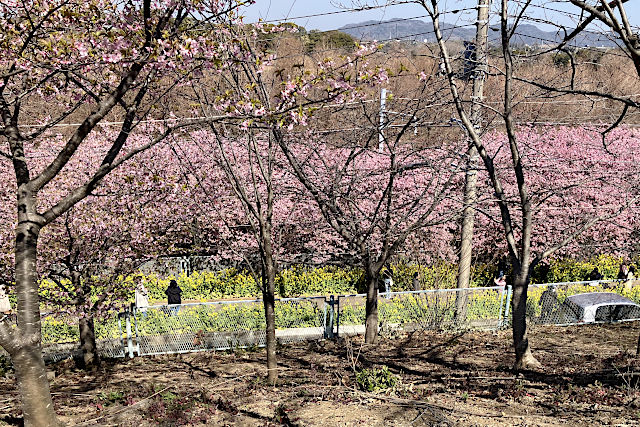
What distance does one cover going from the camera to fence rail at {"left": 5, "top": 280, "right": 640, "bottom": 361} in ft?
33.9

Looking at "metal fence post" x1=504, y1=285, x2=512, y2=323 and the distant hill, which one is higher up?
the distant hill

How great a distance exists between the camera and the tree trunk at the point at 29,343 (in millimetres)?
4605

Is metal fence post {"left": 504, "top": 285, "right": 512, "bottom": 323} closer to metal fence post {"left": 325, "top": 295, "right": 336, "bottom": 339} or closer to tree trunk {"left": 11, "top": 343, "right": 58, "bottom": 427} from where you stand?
metal fence post {"left": 325, "top": 295, "right": 336, "bottom": 339}

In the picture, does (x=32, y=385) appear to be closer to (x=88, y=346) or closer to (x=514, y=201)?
(x=88, y=346)

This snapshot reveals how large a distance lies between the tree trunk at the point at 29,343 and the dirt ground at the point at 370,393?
811 millimetres

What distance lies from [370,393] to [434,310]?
534cm

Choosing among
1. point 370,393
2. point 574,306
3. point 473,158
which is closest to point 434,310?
point 574,306

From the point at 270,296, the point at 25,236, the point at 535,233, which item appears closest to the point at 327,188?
the point at 270,296

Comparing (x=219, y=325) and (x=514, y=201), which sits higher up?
(x=514, y=201)

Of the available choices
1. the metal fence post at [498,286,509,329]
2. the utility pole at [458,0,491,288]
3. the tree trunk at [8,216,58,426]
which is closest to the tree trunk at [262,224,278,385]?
the tree trunk at [8,216,58,426]

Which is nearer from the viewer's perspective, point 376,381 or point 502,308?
point 376,381

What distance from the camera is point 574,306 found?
11547 mm

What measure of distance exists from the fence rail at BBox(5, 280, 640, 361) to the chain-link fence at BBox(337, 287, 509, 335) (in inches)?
0.8

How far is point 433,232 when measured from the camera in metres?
15.6
